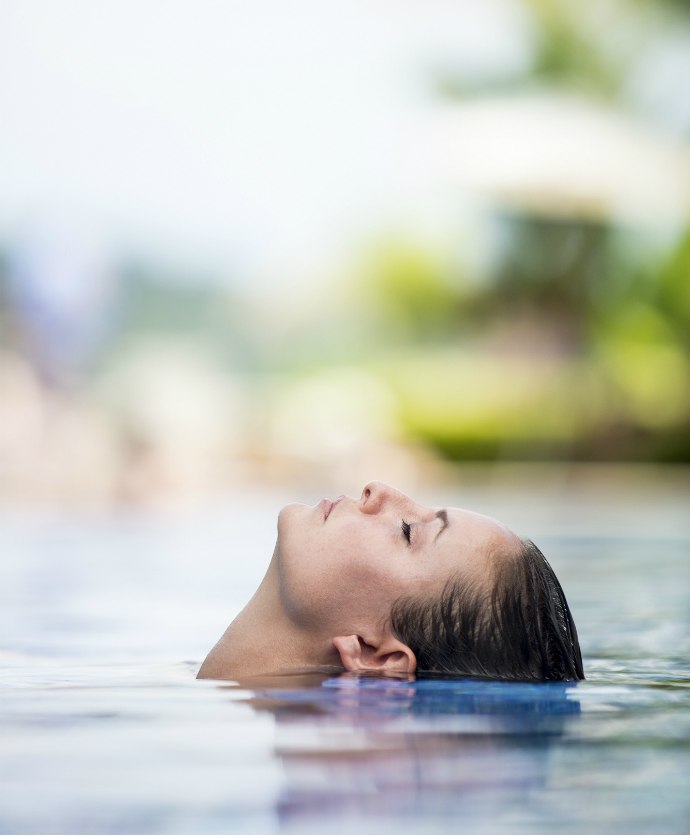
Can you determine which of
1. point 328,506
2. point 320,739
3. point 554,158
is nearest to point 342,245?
point 554,158

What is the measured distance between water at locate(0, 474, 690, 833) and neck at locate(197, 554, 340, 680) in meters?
0.07

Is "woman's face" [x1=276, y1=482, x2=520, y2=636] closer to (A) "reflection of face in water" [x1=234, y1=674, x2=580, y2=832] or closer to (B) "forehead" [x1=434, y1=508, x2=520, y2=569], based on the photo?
(B) "forehead" [x1=434, y1=508, x2=520, y2=569]

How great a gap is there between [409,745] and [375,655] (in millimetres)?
666

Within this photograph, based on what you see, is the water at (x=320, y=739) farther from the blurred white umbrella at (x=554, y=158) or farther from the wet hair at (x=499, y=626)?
the blurred white umbrella at (x=554, y=158)

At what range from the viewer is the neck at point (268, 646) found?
8.32 feet

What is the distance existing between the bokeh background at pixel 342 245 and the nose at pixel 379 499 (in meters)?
7.43

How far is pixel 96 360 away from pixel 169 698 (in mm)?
24373

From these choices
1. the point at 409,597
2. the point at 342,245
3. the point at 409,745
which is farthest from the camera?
the point at 342,245

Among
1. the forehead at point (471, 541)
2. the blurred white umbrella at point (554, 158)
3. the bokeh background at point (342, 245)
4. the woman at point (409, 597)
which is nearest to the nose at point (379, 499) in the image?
the woman at point (409, 597)

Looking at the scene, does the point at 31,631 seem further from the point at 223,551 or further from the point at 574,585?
the point at 223,551

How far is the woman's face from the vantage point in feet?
8.04

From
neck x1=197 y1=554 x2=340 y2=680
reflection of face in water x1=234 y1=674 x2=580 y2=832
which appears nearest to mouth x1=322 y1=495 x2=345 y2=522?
neck x1=197 y1=554 x2=340 y2=680

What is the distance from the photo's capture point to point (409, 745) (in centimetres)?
184

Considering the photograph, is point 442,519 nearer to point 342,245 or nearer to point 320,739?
point 320,739
